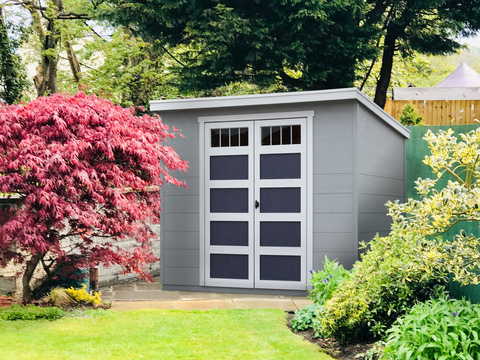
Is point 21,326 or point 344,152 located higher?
point 344,152

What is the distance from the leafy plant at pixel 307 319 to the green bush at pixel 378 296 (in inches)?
11.2

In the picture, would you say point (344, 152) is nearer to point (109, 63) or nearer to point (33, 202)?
point (33, 202)

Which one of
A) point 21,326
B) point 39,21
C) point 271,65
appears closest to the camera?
point 21,326

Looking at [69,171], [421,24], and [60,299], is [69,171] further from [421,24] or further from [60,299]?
[421,24]

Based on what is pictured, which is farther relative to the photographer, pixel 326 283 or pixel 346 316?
pixel 326 283

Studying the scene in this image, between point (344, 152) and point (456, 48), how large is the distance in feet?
25.8

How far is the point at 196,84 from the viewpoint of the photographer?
12.7 meters

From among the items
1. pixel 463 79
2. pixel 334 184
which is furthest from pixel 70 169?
pixel 463 79

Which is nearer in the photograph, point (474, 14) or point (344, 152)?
point (344, 152)

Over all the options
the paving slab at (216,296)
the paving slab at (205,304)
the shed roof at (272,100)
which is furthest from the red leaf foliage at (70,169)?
the shed roof at (272,100)

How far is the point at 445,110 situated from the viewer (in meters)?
11.7

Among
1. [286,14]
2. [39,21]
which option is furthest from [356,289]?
[39,21]

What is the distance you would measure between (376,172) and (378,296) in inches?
130

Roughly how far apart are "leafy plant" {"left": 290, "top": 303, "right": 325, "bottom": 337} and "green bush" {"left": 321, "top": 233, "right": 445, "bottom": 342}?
11.2 inches
